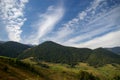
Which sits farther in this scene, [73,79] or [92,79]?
[73,79]

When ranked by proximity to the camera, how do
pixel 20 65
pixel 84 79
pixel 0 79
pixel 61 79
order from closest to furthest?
pixel 0 79
pixel 20 65
pixel 84 79
pixel 61 79

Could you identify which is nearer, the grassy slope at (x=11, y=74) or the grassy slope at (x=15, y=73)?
the grassy slope at (x=11, y=74)

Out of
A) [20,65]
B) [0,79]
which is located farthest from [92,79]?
[0,79]

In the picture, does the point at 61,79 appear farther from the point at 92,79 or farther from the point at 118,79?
the point at 118,79

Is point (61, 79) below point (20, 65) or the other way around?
below

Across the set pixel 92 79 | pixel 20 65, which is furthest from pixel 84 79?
pixel 20 65

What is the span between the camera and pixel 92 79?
17412cm

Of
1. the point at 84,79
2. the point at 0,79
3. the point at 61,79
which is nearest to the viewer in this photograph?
the point at 0,79

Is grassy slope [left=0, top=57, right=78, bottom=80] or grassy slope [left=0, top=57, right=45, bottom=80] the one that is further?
grassy slope [left=0, top=57, right=78, bottom=80]

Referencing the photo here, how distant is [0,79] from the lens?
254 feet

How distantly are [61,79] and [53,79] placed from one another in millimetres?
12072

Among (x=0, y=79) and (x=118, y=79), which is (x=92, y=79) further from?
(x=0, y=79)

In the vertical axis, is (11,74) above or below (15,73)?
below

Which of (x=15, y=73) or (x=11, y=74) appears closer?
(x=11, y=74)
